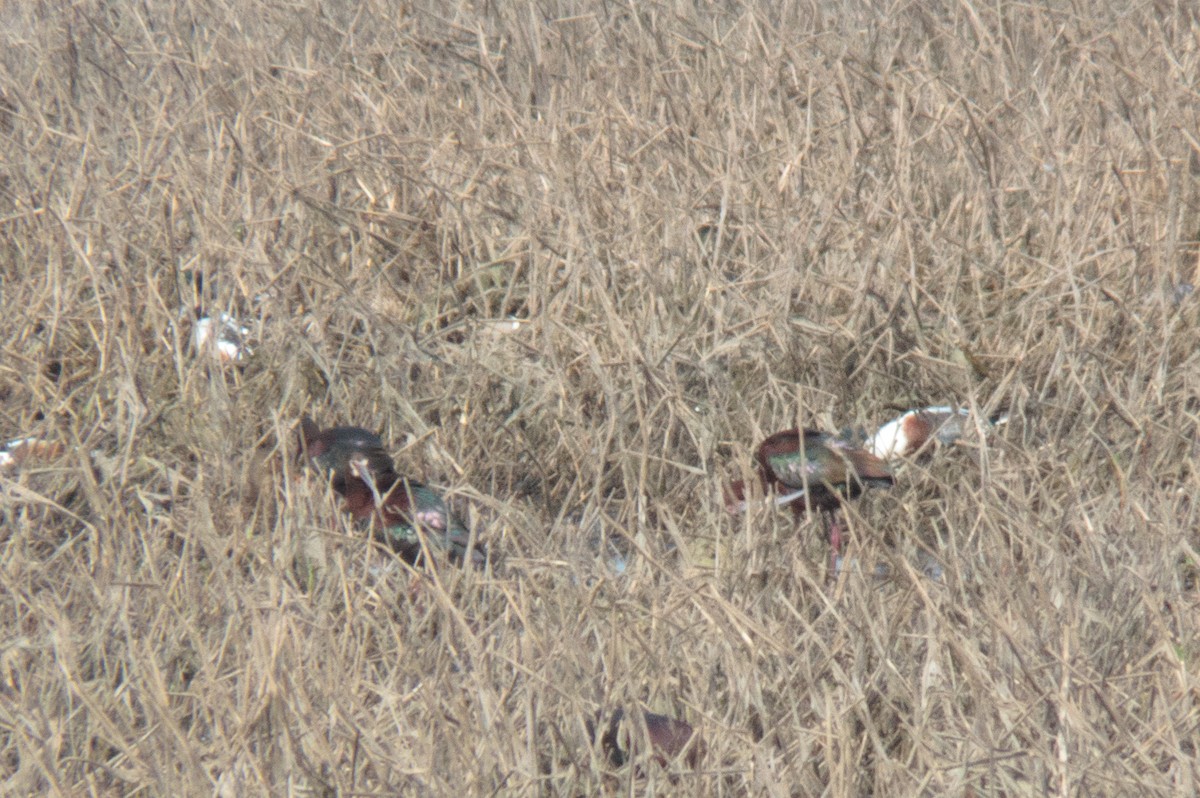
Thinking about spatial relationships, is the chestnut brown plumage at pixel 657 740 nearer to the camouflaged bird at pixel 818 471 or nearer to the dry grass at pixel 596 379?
the dry grass at pixel 596 379

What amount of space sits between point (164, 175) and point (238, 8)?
858 millimetres

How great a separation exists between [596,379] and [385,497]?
0.44m

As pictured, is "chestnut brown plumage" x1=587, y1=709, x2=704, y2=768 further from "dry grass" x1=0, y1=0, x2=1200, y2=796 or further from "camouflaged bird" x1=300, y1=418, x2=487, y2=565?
"camouflaged bird" x1=300, y1=418, x2=487, y2=565

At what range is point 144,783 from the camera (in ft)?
4.67

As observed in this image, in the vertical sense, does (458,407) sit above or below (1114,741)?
below

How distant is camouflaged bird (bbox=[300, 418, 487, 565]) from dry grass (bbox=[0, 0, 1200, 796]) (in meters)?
0.04

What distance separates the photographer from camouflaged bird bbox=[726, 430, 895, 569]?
5.90 ft

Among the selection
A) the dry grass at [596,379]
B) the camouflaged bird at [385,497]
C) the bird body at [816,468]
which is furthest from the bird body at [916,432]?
the camouflaged bird at [385,497]

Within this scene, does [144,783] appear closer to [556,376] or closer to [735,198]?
[556,376]

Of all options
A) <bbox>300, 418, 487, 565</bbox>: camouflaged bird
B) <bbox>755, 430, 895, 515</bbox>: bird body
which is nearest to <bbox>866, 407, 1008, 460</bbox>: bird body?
<bbox>755, 430, 895, 515</bbox>: bird body

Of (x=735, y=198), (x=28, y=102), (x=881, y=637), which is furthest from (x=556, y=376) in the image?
(x=28, y=102)

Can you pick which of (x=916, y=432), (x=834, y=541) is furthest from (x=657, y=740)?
(x=916, y=432)

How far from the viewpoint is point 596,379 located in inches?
84.8

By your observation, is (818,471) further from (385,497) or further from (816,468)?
(385,497)
